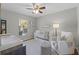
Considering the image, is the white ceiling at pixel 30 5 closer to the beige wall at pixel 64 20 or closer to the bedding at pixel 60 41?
the beige wall at pixel 64 20

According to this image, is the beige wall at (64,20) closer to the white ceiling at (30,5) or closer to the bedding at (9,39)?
the white ceiling at (30,5)

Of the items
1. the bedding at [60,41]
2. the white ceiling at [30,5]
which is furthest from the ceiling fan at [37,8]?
the bedding at [60,41]

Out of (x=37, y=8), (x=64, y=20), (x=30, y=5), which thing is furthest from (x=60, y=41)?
(x=30, y=5)

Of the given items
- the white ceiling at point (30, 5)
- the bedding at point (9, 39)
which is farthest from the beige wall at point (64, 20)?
the bedding at point (9, 39)

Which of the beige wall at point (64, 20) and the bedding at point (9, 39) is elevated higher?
the beige wall at point (64, 20)

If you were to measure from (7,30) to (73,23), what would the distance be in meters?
1.01

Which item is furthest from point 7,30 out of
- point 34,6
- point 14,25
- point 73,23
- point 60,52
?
point 73,23

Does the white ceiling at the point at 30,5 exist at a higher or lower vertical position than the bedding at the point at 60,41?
higher

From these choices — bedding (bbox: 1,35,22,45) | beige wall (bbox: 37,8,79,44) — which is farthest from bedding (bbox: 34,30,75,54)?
bedding (bbox: 1,35,22,45)

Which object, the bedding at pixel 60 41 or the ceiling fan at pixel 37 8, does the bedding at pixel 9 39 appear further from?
the ceiling fan at pixel 37 8

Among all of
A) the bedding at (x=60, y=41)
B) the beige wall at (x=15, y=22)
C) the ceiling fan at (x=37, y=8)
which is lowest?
the bedding at (x=60, y=41)

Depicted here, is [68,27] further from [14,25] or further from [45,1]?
[14,25]

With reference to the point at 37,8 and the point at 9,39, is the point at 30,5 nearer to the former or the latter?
the point at 37,8

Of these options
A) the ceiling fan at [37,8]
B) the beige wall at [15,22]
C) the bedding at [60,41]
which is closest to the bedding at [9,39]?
the beige wall at [15,22]
